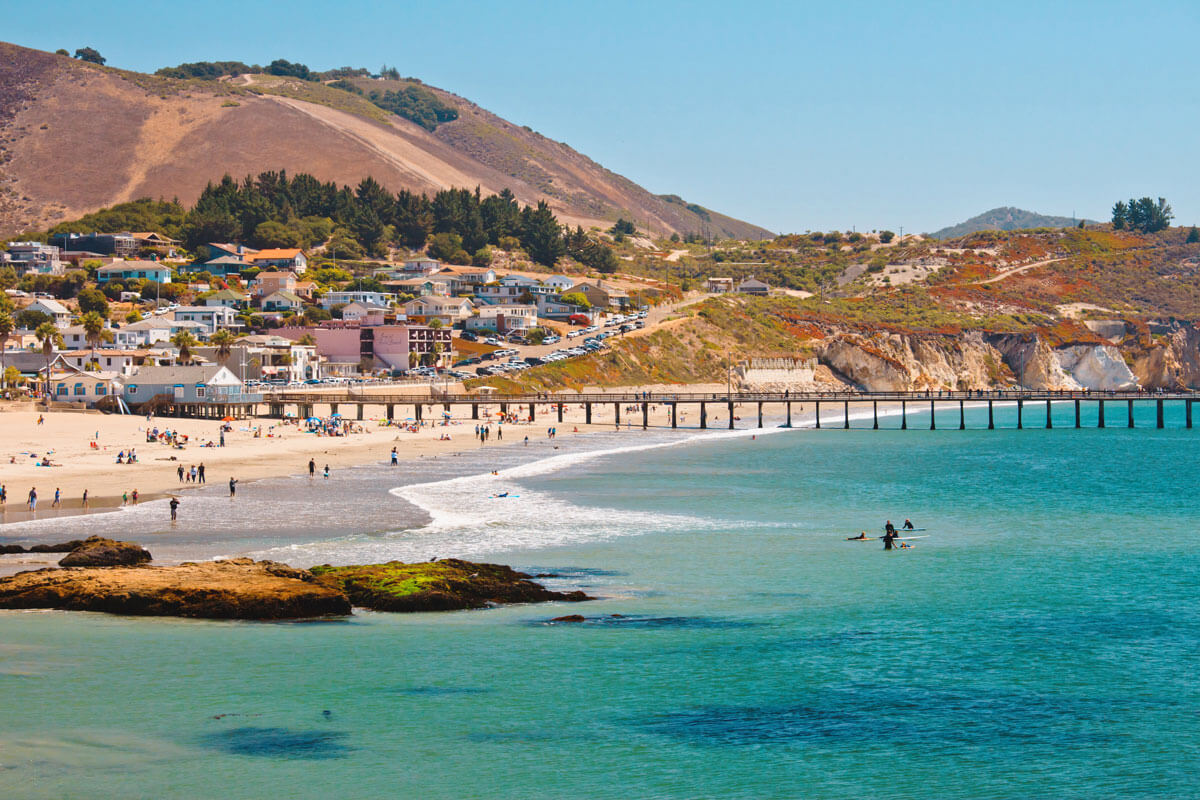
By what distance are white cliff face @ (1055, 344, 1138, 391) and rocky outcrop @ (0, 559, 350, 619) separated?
15718 cm

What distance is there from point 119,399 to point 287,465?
25.5 meters

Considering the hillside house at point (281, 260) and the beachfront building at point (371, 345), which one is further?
the hillside house at point (281, 260)

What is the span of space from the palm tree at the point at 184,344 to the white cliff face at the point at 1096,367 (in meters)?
120

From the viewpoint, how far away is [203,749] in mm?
18891

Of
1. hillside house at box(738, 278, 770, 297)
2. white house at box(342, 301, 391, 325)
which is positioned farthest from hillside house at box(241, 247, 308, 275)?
hillside house at box(738, 278, 770, 297)

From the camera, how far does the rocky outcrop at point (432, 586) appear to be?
2880 centimetres

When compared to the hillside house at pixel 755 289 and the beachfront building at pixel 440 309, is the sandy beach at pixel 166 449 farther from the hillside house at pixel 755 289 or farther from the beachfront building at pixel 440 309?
the hillside house at pixel 755 289

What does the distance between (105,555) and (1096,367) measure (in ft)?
524

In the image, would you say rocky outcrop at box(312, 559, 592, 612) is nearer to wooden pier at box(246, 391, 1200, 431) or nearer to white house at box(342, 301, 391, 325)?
wooden pier at box(246, 391, 1200, 431)

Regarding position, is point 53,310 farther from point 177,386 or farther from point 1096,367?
point 1096,367

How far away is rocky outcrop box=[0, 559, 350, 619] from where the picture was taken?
27406 mm

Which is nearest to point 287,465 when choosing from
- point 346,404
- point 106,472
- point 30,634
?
point 106,472

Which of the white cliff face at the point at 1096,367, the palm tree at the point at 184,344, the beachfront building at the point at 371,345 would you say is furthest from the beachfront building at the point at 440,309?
the white cliff face at the point at 1096,367

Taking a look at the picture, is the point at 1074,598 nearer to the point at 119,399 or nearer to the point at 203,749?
the point at 203,749
